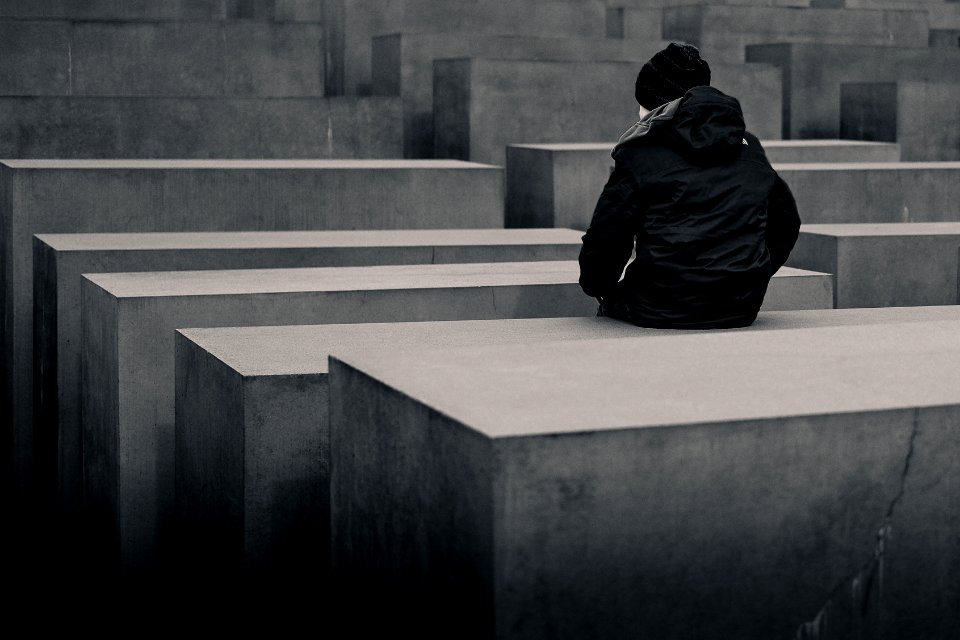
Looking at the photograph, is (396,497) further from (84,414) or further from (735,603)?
(84,414)

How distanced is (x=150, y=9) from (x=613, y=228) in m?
9.60

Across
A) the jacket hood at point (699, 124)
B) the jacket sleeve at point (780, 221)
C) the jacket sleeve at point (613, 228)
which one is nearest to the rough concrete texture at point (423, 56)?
the jacket sleeve at point (780, 221)

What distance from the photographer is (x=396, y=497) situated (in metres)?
3.66

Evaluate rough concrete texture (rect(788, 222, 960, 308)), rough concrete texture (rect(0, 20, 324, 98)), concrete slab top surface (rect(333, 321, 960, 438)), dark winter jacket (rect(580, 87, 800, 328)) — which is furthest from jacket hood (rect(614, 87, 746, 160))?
rough concrete texture (rect(0, 20, 324, 98))

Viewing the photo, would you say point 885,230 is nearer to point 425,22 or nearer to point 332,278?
point 332,278

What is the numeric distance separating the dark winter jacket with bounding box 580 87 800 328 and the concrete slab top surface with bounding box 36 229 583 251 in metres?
2.78

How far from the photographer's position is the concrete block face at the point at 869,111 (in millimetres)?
13609

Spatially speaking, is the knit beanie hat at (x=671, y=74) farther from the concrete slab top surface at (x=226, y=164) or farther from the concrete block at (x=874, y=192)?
the concrete block at (x=874, y=192)

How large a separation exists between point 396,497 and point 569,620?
63 centimetres

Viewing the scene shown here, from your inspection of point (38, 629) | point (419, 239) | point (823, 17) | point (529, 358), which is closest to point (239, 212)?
point (419, 239)

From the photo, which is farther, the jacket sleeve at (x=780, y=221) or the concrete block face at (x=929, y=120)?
the concrete block face at (x=929, y=120)

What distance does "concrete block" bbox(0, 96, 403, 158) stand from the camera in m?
11.2

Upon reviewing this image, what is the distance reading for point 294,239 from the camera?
27.8 feet

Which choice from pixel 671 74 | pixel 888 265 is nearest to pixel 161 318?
pixel 671 74
